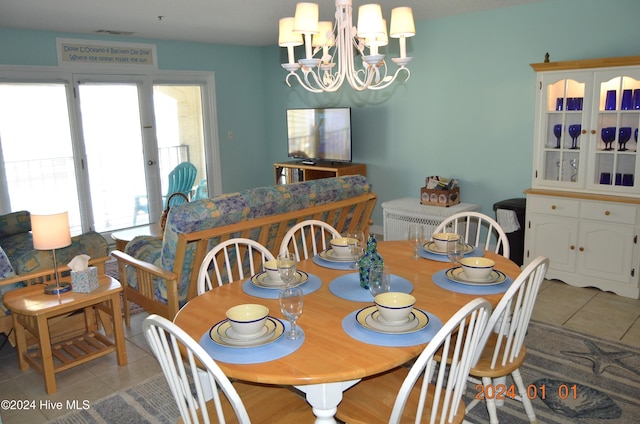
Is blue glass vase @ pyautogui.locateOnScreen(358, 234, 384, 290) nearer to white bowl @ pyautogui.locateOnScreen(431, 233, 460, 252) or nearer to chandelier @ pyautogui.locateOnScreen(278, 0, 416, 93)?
white bowl @ pyautogui.locateOnScreen(431, 233, 460, 252)

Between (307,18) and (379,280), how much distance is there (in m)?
1.33

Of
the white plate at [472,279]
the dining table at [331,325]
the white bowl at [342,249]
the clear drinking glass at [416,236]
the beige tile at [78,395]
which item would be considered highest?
the clear drinking glass at [416,236]

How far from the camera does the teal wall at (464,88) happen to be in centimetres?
445

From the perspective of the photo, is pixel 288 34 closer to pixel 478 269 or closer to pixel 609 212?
pixel 478 269

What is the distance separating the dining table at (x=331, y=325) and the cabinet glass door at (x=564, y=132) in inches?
77.3

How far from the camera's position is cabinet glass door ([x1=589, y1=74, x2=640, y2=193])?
385cm

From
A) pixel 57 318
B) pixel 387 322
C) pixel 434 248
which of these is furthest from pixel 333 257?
pixel 57 318

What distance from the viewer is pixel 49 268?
3252 millimetres

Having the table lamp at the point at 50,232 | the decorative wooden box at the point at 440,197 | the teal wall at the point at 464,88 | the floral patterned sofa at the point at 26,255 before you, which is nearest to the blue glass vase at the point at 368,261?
the table lamp at the point at 50,232

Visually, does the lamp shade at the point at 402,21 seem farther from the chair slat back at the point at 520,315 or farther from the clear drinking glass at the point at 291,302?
the clear drinking glass at the point at 291,302

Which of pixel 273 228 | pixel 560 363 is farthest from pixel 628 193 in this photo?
pixel 273 228

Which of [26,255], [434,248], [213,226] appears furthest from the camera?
[26,255]

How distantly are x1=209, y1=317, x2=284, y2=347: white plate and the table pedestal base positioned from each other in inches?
7.5

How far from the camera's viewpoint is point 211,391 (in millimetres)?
1883
